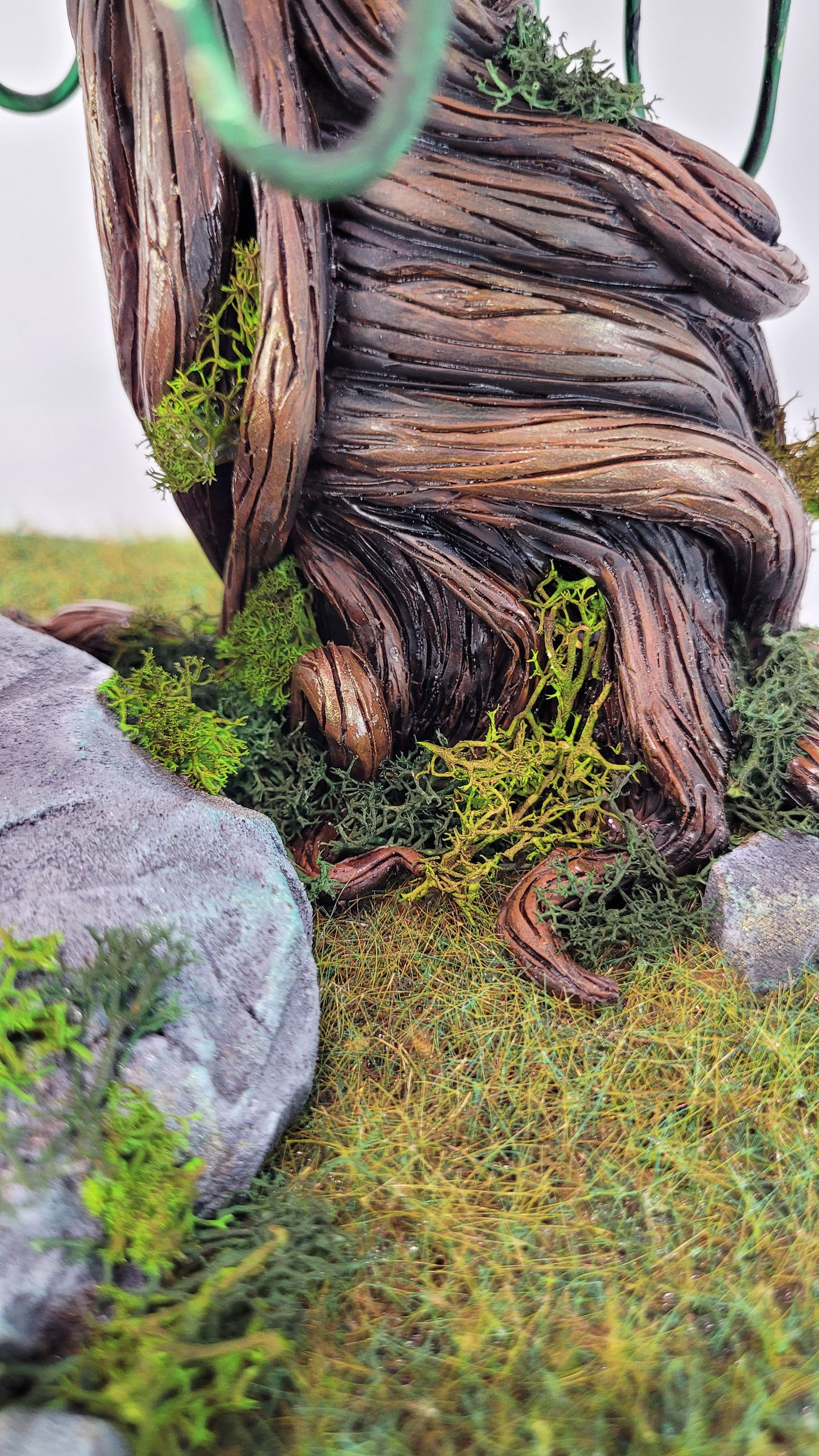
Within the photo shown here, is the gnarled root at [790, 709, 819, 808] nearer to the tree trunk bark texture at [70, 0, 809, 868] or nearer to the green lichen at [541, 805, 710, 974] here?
the tree trunk bark texture at [70, 0, 809, 868]

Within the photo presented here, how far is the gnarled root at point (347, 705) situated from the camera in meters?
2.00

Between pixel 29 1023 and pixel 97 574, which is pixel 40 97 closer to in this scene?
pixel 97 574

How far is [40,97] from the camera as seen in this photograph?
230cm

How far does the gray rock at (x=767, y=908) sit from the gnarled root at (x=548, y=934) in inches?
9.0

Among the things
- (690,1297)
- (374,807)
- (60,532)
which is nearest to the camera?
(690,1297)

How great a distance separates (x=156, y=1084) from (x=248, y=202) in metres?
1.64

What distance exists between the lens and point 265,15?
1712mm

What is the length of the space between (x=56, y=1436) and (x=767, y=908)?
1.38 meters

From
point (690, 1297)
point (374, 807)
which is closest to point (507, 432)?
point (374, 807)

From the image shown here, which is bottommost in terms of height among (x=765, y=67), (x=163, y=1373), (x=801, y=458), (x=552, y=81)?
(x=163, y=1373)

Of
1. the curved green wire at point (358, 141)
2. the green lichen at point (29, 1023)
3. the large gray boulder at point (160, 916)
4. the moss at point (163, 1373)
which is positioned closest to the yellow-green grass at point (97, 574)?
the large gray boulder at point (160, 916)

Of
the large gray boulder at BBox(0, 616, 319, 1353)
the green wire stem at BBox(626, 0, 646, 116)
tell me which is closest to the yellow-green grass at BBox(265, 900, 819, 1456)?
the large gray boulder at BBox(0, 616, 319, 1353)

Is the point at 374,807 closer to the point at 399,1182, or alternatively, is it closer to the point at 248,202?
the point at 399,1182

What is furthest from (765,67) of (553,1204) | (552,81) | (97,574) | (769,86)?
(553,1204)
